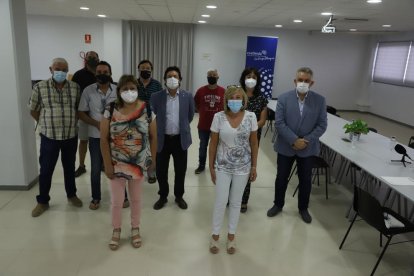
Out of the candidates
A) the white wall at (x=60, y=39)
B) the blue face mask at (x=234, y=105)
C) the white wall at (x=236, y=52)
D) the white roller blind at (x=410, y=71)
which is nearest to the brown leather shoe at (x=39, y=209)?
the blue face mask at (x=234, y=105)

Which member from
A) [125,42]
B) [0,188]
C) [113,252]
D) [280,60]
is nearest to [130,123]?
[113,252]

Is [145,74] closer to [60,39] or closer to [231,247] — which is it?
[231,247]

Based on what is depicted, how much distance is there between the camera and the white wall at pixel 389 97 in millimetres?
8945

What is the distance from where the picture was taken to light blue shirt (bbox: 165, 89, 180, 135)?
3324mm

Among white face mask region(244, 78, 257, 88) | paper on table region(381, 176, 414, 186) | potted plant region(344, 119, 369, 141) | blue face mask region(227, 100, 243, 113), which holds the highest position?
white face mask region(244, 78, 257, 88)

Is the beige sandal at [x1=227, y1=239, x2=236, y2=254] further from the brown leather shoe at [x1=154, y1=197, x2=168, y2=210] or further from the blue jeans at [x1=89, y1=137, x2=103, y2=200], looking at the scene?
the blue jeans at [x1=89, y1=137, x2=103, y2=200]

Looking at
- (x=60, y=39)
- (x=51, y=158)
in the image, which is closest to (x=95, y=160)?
(x=51, y=158)

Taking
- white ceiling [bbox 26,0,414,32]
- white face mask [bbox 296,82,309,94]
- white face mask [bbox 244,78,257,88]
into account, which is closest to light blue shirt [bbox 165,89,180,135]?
white face mask [bbox 244,78,257,88]

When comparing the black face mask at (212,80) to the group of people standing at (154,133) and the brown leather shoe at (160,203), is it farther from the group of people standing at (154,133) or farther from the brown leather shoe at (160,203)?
the brown leather shoe at (160,203)

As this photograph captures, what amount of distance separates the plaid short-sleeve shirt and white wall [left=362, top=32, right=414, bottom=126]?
886 centimetres

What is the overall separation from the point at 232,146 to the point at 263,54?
24.0 ft

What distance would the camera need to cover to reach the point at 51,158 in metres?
3.28

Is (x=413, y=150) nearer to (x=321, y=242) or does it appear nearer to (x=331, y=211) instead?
(x=331, y=211)

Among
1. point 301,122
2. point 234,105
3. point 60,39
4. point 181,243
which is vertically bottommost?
point 181,243
